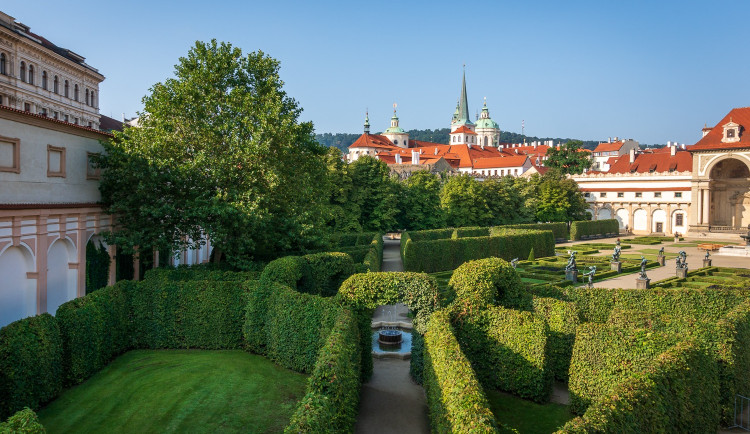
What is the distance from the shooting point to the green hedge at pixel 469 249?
4209 centimetres

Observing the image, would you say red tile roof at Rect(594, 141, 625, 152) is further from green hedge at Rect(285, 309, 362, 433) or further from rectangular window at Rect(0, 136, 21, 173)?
rectangular window at Rect(0, 136, 21, 173)

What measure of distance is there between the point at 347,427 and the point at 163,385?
7.38 metres

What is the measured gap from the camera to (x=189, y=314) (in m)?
21.2

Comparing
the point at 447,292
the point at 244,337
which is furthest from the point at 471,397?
the point at 244,337

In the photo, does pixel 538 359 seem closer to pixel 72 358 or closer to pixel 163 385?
pixel 163 385

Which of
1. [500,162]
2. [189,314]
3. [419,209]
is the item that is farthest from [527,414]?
[500,162]

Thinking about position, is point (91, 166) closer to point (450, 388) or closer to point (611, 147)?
point (450, 388)

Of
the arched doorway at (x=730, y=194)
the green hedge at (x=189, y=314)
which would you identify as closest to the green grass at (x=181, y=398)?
the green hedge at (x=189, y=314)

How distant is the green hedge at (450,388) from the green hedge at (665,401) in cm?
166

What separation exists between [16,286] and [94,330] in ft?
16.3

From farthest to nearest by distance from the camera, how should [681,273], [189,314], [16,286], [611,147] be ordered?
[611,147], [681,273], [189,314], [16,286]

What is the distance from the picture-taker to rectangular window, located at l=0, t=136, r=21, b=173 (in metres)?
19.9

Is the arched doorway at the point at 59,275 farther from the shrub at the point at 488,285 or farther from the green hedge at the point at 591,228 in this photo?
the green hedge at the point at 591,228

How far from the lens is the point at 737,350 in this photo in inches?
628
